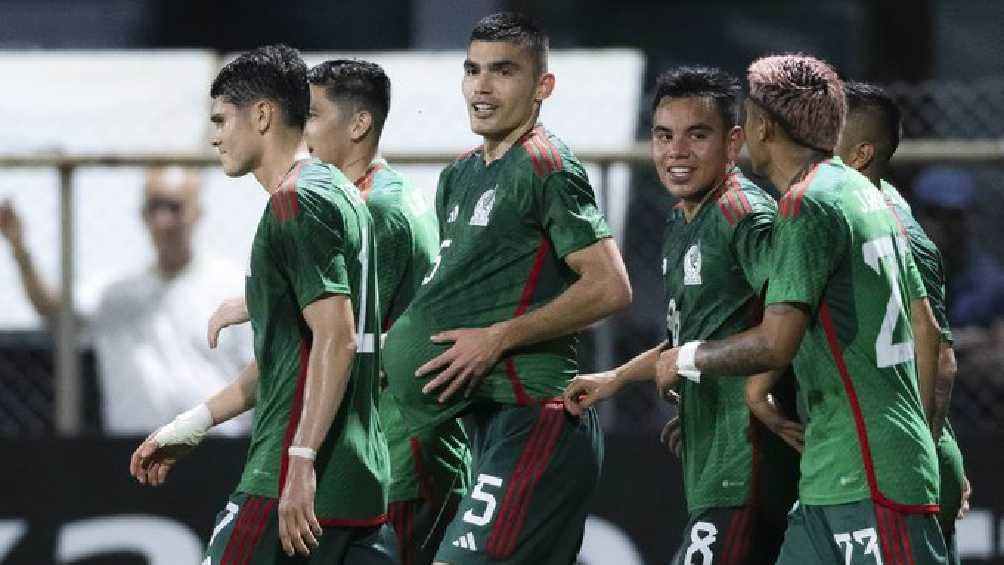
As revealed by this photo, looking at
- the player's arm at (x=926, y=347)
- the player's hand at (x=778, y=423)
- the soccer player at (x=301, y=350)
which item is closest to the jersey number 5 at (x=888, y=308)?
the player's arm at (x=926, y=347)

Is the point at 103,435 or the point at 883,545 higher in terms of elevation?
the point at 883,545

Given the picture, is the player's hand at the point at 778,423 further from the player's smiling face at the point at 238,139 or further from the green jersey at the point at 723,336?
the player's smiling face at the point at 238,139

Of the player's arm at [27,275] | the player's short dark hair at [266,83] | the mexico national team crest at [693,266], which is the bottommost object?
the player's arm at [27,275]

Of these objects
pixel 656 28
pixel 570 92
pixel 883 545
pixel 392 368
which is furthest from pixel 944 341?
pixel 656 28

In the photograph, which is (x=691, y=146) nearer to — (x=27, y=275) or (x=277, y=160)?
(x=277, y=160)

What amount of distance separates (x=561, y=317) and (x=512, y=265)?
269mm

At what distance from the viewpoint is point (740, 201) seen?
6.63 m

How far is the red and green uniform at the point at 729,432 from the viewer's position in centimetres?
653

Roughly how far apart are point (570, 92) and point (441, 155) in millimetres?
1041

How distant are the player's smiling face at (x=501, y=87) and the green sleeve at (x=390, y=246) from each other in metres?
0.74

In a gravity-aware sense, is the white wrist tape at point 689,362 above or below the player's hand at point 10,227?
above

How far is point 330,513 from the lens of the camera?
595 cm

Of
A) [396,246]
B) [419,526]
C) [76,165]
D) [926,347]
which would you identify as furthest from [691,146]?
[76,165]

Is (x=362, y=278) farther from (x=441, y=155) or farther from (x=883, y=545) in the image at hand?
(x=441, y=155)
